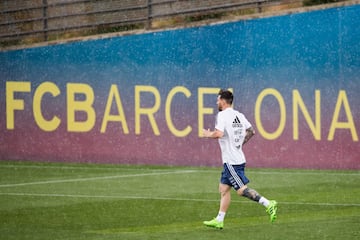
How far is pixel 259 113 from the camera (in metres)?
26.3

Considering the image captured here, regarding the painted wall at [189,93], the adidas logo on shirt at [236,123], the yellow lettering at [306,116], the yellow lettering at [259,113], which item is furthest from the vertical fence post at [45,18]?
the adidas logo on shirt at [236,123]

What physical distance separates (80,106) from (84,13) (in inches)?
103

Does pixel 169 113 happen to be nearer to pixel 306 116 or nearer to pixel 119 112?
pixel 119 112

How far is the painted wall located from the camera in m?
25.4

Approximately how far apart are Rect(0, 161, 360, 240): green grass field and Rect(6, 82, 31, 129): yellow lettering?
2306 millimetres

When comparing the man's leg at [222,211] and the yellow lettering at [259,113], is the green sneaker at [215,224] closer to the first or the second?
the man's leg at [222,211]

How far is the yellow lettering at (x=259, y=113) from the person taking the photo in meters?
26.0

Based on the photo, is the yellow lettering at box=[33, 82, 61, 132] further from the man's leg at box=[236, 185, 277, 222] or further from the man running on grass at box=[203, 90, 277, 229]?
the man's leg at box=[236, 185, 277, 222]

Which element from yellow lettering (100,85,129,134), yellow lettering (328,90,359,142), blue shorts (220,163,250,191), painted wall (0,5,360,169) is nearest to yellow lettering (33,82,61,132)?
painted wall (0,5,360,169)

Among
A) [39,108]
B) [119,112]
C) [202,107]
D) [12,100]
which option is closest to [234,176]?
[202,107]

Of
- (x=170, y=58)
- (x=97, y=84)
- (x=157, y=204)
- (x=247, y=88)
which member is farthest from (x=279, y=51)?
(x=157, y=204)

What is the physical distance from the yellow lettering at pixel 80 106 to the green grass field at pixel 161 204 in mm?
1495

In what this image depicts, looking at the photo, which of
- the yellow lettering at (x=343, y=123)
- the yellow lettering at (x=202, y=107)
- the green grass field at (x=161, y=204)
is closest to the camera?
the green grass field at (x=161, y=204)

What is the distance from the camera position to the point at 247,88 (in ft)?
86.7
